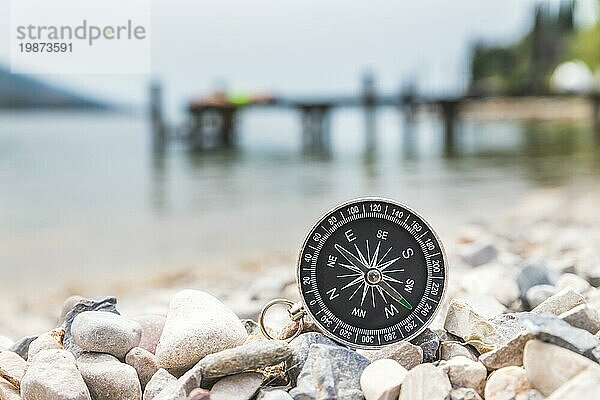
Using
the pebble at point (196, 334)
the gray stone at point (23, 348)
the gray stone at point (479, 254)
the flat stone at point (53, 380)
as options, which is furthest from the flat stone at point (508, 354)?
the gray stone at point (479, 254)

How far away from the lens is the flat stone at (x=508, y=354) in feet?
6.75

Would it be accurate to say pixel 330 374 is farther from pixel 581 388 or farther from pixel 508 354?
pixel 581 388

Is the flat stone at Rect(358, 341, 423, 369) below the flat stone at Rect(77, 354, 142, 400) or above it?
above

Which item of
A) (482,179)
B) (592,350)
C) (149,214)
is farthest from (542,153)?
(592,350)

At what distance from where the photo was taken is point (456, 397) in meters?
1.97

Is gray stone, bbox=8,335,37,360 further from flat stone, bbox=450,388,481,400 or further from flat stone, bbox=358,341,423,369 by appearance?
flat stone, bbox=450,388,481,400

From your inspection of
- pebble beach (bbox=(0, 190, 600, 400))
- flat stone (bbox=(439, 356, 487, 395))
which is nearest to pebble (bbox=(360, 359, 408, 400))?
pebble beach (bbox=(0, 190, 600, 400))

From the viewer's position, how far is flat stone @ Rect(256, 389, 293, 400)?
1.99 m

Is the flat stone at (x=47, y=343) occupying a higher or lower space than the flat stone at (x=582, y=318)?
lower

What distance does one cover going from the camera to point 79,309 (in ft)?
8.09

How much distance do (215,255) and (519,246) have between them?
227cm

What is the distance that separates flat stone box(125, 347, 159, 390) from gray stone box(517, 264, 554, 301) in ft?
4.93

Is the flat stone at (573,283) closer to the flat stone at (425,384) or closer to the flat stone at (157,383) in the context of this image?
the flat stone at (425,384)

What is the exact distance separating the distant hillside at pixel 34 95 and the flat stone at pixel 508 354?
24923mm
